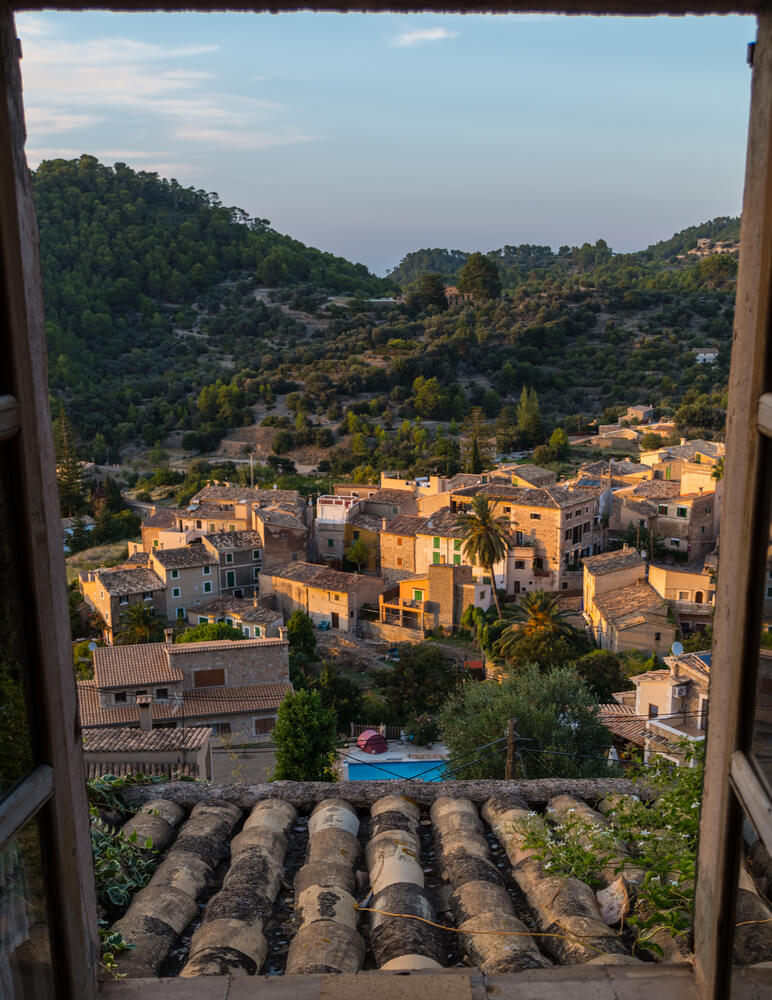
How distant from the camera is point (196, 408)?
147ft

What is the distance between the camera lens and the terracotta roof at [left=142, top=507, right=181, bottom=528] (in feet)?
92.4

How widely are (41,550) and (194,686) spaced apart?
48.8ft

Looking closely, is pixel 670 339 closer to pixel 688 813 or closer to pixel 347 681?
pixel 347 681

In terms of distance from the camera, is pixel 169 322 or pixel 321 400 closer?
pixel 321 400

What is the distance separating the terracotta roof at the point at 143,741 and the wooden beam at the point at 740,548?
24.6 feet

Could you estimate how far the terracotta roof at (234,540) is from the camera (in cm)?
2512

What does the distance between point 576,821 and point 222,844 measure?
904 millimetres

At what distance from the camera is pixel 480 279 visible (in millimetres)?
59156

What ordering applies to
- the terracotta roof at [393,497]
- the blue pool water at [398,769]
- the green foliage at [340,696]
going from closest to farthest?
the blue pool water at [398,769], the green foliage at [340,696], the terracotta roof at [393,497]

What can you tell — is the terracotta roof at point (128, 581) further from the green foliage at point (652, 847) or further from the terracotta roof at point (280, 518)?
the green foliage at point (652, 847)

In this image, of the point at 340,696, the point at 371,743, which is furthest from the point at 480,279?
the point at 371,743

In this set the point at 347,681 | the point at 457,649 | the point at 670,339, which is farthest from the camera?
the point at 670,339

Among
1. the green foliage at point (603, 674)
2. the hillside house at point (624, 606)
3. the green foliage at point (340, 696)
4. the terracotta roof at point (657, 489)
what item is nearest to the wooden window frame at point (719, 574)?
the green foliage at point (603, 674)

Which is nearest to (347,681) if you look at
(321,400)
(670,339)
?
(321,400)
